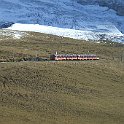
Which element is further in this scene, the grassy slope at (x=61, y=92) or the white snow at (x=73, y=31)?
the white snow at (x=73, y=31)

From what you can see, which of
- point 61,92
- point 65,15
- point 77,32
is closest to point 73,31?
point 77,32

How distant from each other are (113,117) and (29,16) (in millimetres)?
82208

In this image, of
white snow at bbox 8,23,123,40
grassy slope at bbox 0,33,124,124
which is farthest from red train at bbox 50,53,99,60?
white snow at bbox 8,23,123,40

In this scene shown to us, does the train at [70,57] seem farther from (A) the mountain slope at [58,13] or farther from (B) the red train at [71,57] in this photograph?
(A) the mountain slope at [58,13]

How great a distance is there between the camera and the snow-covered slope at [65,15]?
432 ft

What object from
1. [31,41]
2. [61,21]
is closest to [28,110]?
[31,41]

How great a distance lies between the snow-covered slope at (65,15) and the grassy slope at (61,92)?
50922 millimetres

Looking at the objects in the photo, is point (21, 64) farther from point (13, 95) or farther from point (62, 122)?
point (62, 122)

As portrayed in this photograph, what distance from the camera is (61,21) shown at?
443 feet

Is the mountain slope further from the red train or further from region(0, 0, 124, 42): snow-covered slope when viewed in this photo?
the red train

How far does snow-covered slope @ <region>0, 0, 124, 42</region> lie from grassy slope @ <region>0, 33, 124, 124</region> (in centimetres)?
5092

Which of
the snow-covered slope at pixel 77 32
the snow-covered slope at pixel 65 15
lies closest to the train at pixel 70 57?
the snow-covered slope at pixel 77 32

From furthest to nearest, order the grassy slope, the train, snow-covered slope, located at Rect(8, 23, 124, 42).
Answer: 1. snow-covered slope, located at Rect(8, 23, 124, 42)
2. the train
3. the grassy slope

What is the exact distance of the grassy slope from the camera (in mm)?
55344
